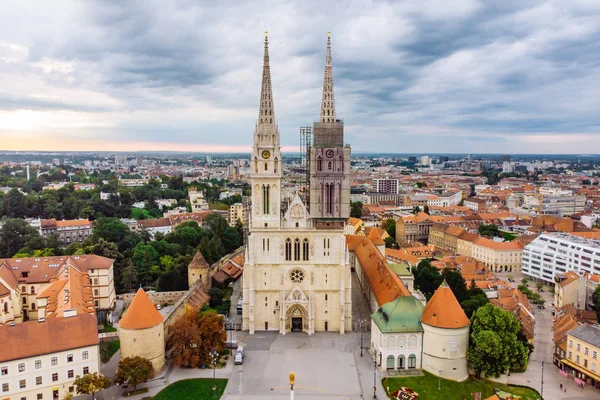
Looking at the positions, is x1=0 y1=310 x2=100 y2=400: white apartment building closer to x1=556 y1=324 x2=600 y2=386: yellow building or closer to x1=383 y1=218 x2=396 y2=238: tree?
x1=556 y1=324 x2=600 y2=386: yellow building

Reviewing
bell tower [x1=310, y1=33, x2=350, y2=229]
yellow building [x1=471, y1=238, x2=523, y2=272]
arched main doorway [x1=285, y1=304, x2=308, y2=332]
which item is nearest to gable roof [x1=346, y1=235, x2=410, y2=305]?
bell tower [x1=310, y1=33, x2=350, y2=229]

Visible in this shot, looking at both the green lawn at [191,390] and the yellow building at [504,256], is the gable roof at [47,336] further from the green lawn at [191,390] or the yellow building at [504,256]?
the yellow building at [504,256]

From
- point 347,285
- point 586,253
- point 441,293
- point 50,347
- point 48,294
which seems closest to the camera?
point 50,347

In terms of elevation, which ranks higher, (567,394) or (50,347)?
(50,347)

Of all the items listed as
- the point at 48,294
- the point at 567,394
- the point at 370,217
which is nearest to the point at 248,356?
the point at 48,294

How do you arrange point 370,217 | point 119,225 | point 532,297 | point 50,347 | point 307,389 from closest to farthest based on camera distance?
point 50,347
point 307,389
point 532,297
point 119,225
point 370,217

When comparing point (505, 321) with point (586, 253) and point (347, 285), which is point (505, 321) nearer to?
point (347, 285)
